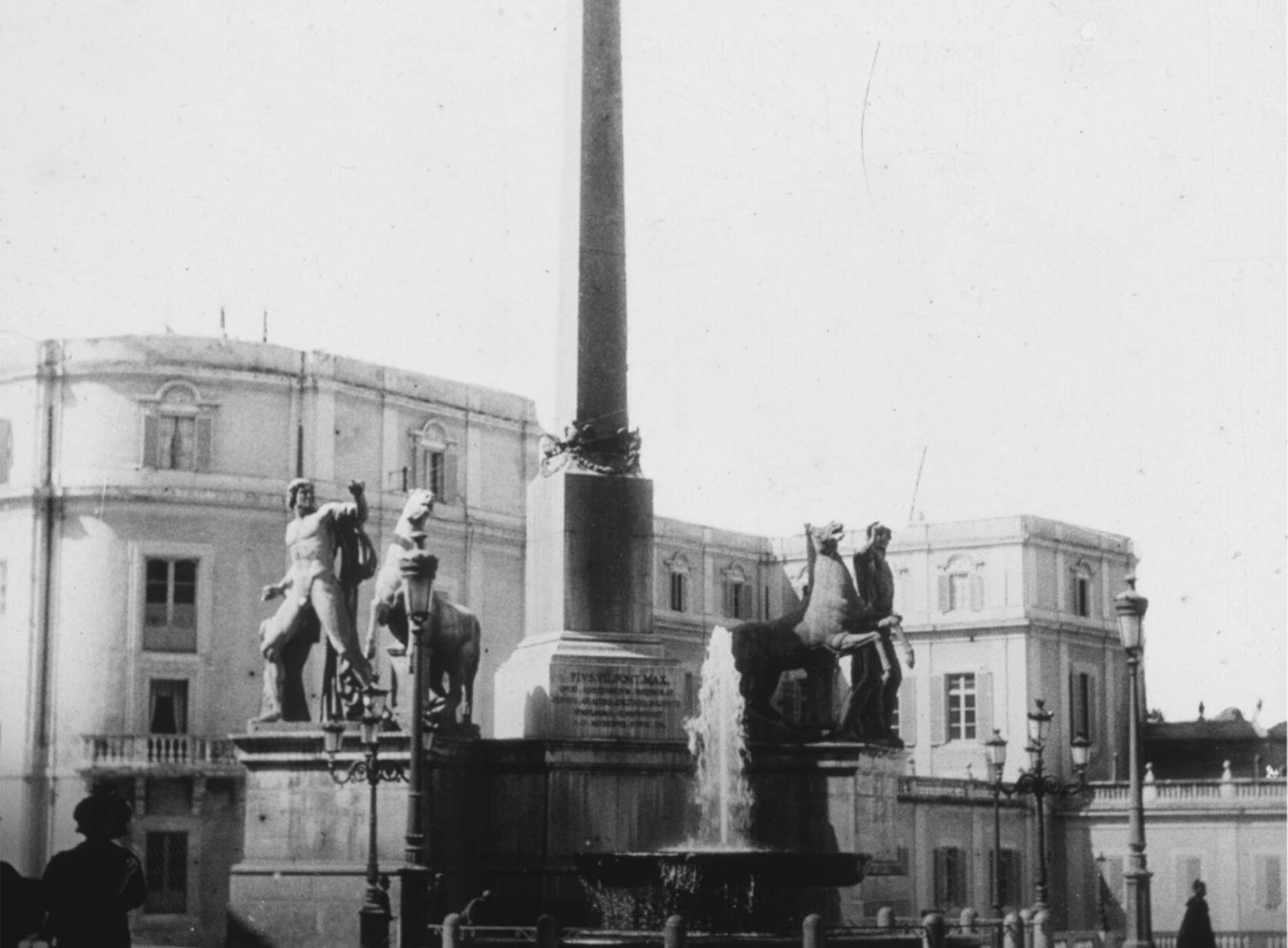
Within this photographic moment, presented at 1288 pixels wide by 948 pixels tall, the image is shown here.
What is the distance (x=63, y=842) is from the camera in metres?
46.7

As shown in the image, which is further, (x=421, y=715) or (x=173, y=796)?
(x=173, y=796)

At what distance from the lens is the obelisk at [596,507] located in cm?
2205

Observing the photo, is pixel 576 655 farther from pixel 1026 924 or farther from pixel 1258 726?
pixel 1258 726

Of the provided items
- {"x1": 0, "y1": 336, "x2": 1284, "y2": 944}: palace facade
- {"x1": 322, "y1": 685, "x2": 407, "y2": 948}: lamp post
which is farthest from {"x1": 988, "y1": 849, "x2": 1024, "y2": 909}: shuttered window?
{"x1": 322, "y1": 685, "x2": 407, "y2": 948}: lamp post

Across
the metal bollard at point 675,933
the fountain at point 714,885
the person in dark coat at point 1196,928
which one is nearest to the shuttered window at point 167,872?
the fountain at point 714,885

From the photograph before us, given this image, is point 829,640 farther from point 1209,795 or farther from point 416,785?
point 1209,795

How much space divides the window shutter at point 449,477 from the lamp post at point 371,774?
108ft

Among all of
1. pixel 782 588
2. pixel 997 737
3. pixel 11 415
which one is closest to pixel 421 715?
pixel 997 737

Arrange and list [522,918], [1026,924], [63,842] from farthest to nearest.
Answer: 1. [63,842]
2. [1026,924]
3. [522,918]

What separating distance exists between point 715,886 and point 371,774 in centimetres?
363

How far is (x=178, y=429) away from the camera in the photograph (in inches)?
1969

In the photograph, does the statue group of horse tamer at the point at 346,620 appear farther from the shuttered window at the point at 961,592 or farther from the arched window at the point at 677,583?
the shuttered window at the point at 961,592

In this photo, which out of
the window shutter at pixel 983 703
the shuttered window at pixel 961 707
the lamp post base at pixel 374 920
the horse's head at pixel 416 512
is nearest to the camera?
the lamp post base at pixel 374 920

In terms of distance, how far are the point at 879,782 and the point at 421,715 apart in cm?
717
